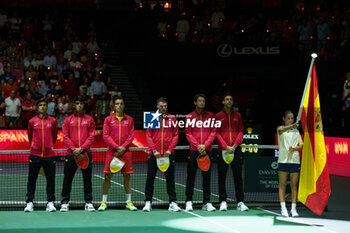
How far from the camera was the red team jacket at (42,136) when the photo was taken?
12.7 metres

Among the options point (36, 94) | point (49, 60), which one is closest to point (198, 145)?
point (36, 94)

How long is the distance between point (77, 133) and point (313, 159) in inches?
187

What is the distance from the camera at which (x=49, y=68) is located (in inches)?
1053

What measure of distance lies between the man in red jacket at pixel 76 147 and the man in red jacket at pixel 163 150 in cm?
120

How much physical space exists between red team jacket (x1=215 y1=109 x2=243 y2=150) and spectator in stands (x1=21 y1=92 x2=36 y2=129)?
39.8 ft

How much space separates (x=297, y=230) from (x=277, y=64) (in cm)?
1746

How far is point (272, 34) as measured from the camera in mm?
27844

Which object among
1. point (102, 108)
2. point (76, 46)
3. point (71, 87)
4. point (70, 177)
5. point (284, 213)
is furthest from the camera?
point (76, 46)

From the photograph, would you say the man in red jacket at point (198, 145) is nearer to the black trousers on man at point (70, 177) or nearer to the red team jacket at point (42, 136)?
the black trousers on man at point (70, 177)

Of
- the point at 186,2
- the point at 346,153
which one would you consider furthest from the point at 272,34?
the point at 346,153

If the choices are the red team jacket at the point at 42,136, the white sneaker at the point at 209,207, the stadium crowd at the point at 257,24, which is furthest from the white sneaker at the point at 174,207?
the stadium crowd at the point at 257,24

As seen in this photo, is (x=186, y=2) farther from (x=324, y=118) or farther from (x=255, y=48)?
(x=324, y=118)

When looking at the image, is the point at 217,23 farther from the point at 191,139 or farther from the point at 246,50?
the point at 191,139

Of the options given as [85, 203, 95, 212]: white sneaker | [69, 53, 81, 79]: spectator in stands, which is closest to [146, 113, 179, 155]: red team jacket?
[85, 203, 95, 212]: white sneaker
